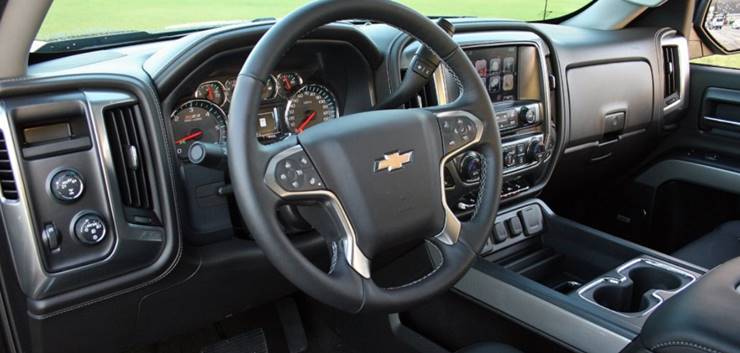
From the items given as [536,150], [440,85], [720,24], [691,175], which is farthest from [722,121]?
[440,85]

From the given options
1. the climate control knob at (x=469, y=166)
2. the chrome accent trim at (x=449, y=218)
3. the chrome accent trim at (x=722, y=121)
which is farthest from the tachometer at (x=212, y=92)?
the chrome accent trim at (x=722, y=121)

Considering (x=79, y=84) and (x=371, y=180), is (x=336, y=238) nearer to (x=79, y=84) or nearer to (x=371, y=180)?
(x=371, y=180)

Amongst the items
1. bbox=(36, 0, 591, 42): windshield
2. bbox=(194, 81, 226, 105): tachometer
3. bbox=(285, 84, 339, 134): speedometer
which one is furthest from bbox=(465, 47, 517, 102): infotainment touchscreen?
bbox=(194, 81, 226, 105): tachometer

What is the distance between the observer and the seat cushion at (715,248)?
246 cm

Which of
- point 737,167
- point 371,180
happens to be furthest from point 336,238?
point 737,167

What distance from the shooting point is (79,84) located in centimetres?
145

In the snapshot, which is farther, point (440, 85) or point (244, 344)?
point (244, 344)

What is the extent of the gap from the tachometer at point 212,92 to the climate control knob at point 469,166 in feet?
2.55

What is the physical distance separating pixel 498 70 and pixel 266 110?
3.01ft

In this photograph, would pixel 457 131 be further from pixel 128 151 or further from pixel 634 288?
pixel 634 288

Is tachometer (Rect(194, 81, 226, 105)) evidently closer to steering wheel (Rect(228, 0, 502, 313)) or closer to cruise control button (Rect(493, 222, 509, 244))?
steering wheel (Rect(228, 0, 502, 313))

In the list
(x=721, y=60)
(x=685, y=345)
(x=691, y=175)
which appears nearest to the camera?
(x=685, y=345)

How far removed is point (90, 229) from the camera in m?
1.49

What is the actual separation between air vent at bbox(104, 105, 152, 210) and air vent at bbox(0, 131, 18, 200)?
210 millimetres
